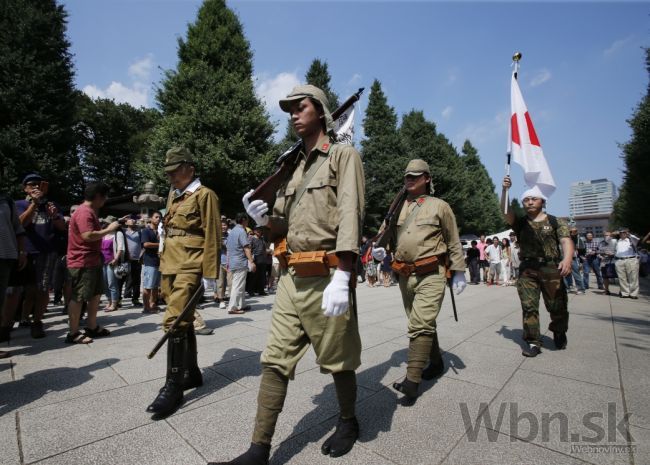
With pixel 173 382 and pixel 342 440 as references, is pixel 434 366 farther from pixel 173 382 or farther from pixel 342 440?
pixel 173 382

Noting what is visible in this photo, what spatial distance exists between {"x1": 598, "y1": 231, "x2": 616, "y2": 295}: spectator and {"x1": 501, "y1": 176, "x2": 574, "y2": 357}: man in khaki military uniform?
27.7ft

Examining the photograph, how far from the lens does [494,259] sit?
45.7 feet

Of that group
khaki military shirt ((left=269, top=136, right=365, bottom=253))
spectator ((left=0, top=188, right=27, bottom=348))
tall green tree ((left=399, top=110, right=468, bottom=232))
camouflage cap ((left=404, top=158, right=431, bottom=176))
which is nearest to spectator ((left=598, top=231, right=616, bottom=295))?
camouflage cap ((left=404, top=158, right=431, bottom=176))

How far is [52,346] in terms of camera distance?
462 cm

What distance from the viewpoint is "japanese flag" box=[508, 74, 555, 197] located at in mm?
4738

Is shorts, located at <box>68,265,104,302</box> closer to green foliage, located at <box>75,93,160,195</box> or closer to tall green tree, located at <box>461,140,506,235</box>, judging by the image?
green foliage, located at <box>75,93,160,195</box>

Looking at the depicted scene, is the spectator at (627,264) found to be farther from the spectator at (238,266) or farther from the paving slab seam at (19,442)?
the paving slab seam at (19,442)

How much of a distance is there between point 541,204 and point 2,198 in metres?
6.74

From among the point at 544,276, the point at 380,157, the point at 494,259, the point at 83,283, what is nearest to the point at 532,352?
the point at 544,276

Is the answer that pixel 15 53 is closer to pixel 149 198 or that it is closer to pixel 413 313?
pixel 149 198

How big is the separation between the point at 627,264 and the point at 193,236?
1222 centimetres

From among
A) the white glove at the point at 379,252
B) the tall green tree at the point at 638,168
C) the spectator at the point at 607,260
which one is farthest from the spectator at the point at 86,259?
the tall green tree at the point at 638,168

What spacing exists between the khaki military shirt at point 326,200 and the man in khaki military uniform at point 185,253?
120cm

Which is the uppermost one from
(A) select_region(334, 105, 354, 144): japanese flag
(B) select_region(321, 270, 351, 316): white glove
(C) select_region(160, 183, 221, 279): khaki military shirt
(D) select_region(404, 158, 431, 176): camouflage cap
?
(A) select_region(334, 105, 354, 144): japanese flag
